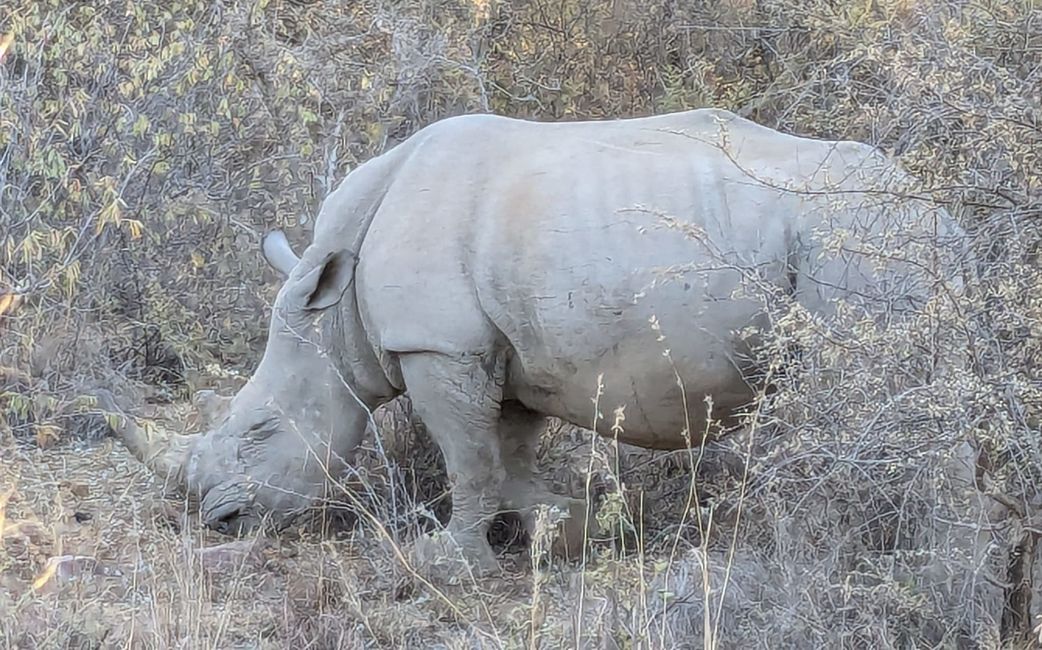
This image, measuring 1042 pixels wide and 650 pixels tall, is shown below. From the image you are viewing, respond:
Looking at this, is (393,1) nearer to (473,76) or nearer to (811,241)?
(473,76)

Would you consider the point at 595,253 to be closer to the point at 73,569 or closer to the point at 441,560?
the point at 441,560

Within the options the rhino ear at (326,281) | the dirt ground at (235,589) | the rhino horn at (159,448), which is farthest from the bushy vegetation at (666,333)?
the rhino horn at (159,448)

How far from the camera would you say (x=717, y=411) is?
5453mm

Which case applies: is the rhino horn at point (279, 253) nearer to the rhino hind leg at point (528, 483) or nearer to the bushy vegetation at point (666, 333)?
the bushy vegetation at point (666, 333)

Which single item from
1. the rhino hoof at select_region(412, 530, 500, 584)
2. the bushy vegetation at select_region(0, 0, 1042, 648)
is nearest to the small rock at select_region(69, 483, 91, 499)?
the bushy vegetation at select_region(0, 0, 1042, 648)

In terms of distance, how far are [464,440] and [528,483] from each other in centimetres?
64

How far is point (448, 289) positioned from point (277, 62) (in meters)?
3.21

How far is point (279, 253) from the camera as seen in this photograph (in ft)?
21.3

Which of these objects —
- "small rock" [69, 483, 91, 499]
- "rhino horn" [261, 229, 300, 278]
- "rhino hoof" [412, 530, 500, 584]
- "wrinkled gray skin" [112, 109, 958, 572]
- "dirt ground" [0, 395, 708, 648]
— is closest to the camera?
"dirt ground" [0, 395, 708, 648]

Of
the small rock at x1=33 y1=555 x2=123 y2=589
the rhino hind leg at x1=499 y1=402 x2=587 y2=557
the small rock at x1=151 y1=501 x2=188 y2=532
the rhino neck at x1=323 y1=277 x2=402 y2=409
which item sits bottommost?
the small rock at x1=151 y1=501 x2=188 y2=532

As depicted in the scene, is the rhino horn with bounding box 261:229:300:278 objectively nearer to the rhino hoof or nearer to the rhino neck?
the rhino neck

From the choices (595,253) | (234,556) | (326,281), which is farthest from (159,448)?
(595,253)

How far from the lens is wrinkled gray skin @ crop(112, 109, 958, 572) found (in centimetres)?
511

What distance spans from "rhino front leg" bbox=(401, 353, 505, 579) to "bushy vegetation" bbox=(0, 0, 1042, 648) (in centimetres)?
28
